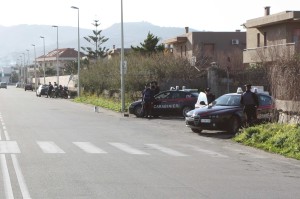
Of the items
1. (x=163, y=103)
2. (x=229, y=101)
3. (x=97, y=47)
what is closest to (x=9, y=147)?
(x=229, y=101)

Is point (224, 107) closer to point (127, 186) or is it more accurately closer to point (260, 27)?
point (127, 186)

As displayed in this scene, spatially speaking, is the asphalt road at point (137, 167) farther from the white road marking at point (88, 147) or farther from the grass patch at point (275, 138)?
the grass patch at point (275, 138)

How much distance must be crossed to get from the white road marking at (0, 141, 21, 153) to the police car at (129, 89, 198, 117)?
13.5 meters

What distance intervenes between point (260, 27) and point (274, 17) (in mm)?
3861

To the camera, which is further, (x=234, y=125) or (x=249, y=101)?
(x=234, y=125)

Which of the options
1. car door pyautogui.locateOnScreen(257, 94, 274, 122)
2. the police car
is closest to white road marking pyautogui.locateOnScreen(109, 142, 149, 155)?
car door pyautogui.locateOnScreen(257, 94, 274, 122)

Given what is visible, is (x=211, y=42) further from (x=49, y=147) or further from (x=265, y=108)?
(x=49, y=147)

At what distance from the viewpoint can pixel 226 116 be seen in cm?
2031

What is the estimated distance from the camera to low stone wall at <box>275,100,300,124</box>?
18.4 metres

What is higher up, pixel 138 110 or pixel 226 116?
pixel 226 116

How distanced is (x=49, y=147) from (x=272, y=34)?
31.0 metres

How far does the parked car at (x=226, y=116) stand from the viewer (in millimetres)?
20281

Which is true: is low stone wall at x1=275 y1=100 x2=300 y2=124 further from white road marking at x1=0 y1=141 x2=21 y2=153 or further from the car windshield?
white road marking at x1=0 y1=141 x2=21 y2=153

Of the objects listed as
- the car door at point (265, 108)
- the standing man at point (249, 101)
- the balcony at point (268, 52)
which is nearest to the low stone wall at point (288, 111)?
the car door at point (265, 108)
